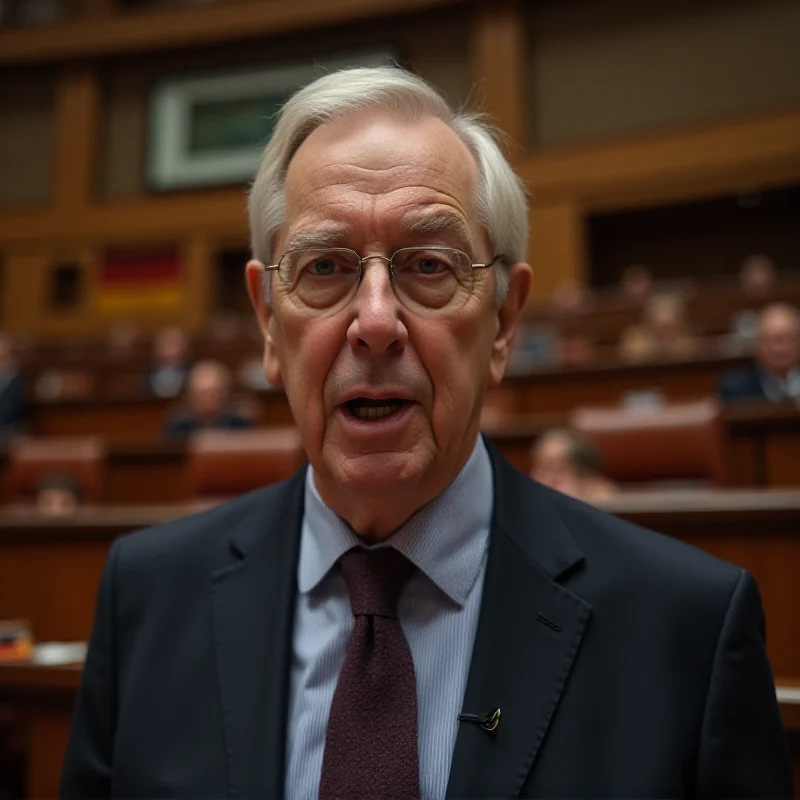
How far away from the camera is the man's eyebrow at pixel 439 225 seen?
1.78 ft

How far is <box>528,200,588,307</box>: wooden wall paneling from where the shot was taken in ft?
15.8

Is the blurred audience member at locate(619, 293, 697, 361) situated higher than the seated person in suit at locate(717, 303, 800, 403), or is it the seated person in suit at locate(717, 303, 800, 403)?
the blurred audience member at locate(619, 293, 697, 361)

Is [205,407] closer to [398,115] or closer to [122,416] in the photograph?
[122,416]

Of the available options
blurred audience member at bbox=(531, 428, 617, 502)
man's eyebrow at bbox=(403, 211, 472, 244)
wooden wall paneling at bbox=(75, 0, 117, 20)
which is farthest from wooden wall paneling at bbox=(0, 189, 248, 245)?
man's eyebrow at bbox=(403, 211, 472, 244)

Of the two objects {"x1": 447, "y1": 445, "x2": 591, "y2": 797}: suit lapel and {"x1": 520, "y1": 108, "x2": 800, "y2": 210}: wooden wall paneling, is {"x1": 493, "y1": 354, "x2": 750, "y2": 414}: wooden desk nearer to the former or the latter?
{"x1": 447, "y1": 445, "x2": 591, "y2": 797}: suit lapel

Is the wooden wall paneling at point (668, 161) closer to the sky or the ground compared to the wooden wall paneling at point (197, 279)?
closer to the sky

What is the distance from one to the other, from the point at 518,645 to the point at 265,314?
0.31 meters

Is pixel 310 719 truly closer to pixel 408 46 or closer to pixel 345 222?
pixel 345 222

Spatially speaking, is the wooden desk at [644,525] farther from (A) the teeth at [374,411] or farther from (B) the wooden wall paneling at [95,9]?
(B) the wooden wall paneling at [95,9]

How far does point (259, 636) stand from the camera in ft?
1.87

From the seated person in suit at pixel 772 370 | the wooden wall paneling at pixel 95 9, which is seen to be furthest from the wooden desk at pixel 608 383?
the wooden wall paneling at pixel 95 9

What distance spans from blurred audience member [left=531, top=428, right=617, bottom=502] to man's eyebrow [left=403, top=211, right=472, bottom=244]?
934mm

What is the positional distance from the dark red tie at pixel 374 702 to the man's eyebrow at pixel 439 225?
0.22 metres

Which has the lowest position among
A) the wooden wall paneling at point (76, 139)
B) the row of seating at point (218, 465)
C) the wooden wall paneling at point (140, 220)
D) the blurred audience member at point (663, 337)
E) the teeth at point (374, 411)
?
the row of seating at point (218, 465)
